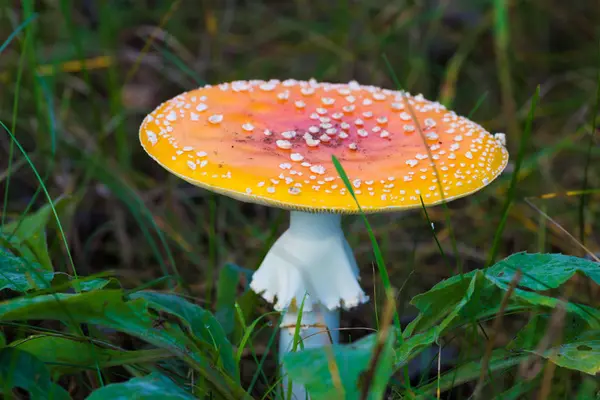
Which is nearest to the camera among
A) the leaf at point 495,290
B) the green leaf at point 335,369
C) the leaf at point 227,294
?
the green leaf at point 335,369

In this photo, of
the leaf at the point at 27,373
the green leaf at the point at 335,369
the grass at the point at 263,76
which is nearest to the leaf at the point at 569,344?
the grass at the point at 263,76

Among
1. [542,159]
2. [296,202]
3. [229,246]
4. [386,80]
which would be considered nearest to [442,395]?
[296,202]

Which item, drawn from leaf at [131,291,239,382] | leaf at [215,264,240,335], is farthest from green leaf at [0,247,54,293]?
leaf at [215,264,240,335]

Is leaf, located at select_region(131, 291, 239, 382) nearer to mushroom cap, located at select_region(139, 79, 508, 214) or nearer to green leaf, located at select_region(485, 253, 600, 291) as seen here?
mushroom cap, located at select_region(139, 79, 508, 214)

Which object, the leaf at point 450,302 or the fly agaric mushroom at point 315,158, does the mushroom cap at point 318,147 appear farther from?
the leaf at point 450,302

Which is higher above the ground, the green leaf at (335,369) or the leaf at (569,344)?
the green leaf at (335,369)

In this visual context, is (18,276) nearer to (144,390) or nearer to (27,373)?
(27,373)
